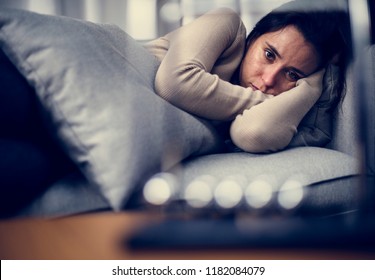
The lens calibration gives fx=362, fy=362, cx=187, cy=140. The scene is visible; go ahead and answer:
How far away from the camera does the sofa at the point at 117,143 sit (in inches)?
23.0

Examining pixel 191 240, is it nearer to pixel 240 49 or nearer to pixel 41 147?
pixel 41 147

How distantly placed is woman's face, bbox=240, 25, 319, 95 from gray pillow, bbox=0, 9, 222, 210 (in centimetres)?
33

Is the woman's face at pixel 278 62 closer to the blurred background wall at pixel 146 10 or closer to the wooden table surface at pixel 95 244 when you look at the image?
the blurred background wall at pixel 146 10

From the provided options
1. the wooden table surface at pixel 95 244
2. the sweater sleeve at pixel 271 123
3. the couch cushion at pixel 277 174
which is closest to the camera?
the wooden table surface at pixel 95 244

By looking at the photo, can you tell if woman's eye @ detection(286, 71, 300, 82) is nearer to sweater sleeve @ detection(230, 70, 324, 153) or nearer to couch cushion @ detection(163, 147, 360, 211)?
sweater sleeve @ detection(230, 70, 324, 153)

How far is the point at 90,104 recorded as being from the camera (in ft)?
1.95

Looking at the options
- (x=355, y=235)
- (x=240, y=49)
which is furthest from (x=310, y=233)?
(x=240, y=49)

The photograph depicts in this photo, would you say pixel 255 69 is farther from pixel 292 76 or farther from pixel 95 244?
pixel 95 244

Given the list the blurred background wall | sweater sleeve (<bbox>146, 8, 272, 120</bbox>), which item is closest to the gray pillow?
sweater sleeve (<bbox>146, 8, 272, 120</bbox>)

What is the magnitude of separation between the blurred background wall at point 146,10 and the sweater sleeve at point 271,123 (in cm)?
25

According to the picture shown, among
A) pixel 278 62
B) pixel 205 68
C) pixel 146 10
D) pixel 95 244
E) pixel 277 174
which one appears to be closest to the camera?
pixel 95 244

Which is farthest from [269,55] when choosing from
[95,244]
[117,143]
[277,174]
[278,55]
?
[95,244]

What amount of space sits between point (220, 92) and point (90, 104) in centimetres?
28

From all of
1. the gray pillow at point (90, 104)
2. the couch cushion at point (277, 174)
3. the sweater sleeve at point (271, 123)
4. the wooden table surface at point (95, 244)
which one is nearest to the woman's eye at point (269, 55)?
the sweater sleeve at point (271, 123)
